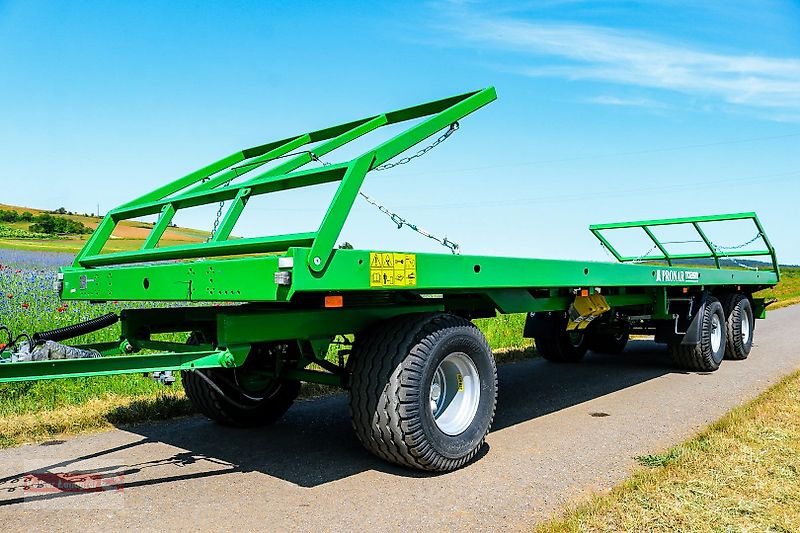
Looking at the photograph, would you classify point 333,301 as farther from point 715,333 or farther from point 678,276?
point 715,333

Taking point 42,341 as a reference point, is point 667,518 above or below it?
below

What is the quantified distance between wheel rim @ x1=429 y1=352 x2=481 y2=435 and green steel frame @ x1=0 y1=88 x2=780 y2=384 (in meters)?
0.37

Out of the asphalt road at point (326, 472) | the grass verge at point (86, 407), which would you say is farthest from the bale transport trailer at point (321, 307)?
the grass verge at point (86, 407)

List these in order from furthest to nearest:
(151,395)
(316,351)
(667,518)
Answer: (151,395) → (316,351) → (667,518)

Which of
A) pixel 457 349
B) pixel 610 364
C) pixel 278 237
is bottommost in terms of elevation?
pixel 610 364

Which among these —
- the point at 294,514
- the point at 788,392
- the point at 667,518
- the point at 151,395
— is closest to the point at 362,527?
the point at 294,514

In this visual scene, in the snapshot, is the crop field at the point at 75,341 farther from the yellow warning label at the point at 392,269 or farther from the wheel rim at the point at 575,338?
the yellow warning label at the point at 392,269

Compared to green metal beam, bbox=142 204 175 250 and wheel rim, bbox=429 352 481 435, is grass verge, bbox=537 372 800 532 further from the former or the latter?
green metal beam, bbox=142 204 175 250

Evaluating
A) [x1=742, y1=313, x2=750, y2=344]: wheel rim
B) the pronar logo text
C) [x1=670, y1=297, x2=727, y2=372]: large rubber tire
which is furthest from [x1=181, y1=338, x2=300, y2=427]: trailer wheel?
[x1=742, y1=313, x2=750, y2=344]: wheel rim

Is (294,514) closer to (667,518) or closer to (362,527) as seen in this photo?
(362,527)

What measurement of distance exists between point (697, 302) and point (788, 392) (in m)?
1.87

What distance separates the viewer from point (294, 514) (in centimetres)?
333

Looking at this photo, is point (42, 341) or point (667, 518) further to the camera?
point (42, 341)

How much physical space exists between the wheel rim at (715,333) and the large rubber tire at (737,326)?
303mm
